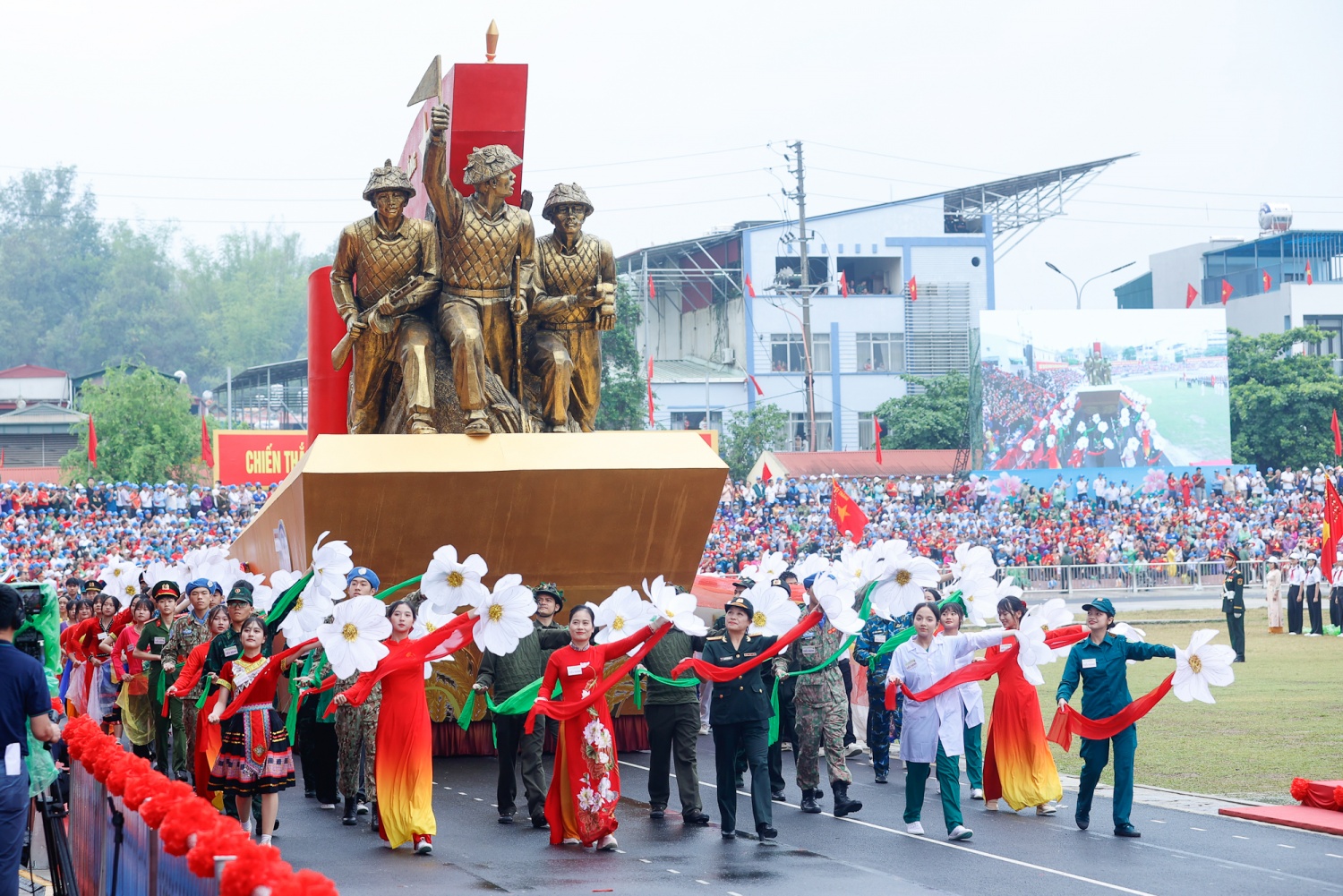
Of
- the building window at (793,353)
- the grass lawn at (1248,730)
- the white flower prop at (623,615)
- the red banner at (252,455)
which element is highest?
the building window at (793,353)

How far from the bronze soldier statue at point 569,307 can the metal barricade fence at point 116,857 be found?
6377mm

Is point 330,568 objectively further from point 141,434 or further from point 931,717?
point 141,434

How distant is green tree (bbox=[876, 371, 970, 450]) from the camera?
2028 inches

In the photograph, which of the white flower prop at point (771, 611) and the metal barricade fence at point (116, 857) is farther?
the white flower prop at point (771, 611)

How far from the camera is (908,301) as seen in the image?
56062mm

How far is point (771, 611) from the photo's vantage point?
9.93m

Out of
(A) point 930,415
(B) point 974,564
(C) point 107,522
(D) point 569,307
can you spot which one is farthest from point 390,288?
(A) point 930,415

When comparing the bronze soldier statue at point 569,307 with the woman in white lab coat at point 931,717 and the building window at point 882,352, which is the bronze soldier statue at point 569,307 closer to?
the woman in white lab coat at point 931,717

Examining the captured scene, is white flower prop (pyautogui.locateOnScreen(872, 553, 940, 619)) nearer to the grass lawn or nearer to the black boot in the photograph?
the black boot

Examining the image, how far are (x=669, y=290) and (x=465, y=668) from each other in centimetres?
4795

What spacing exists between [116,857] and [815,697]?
549 centimetres

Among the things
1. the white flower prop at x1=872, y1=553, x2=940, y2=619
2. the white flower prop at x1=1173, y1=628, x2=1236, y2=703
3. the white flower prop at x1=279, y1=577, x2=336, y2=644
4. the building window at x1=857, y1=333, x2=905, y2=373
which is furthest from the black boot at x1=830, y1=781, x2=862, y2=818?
the building window at x1=857, y1=333, x2=905, y2=373

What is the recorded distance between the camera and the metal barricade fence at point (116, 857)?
554cm

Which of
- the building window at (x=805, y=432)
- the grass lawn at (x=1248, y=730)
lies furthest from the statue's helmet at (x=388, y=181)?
the building window at (x=805, y=432)
